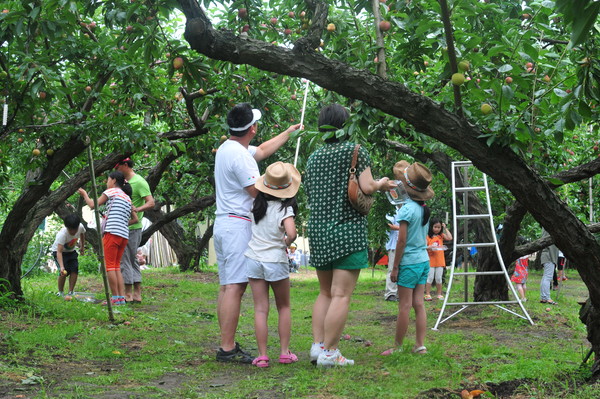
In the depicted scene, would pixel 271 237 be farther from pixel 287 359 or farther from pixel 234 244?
pixel 287 359

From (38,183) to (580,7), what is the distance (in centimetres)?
643

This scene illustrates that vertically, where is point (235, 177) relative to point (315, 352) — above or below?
above

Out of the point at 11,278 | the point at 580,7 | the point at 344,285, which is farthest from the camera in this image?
the point at 11,278

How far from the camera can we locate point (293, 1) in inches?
235

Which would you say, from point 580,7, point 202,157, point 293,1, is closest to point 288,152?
point 202,157

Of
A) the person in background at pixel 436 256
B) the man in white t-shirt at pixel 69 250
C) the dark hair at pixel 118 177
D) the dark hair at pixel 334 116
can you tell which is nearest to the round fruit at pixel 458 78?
the dark hair at pixel 334 116

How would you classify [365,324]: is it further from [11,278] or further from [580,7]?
[580,7]

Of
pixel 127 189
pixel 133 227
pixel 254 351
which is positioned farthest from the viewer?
pixel 133 227

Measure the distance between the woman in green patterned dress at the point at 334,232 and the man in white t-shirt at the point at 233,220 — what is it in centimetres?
43

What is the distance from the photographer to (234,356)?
531 cm

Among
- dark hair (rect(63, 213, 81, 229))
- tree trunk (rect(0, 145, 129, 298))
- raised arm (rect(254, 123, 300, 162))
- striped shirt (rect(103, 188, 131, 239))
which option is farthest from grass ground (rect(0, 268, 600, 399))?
raised arm (rect(254, 123, 300, 162))

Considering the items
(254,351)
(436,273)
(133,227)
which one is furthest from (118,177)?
(436,273)

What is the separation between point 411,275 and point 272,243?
122 cm

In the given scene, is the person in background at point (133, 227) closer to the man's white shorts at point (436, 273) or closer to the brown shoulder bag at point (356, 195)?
the brown shoulder bag at point (356, 195)
